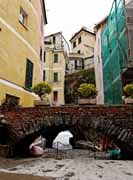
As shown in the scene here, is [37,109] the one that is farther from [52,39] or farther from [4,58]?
[52,39]

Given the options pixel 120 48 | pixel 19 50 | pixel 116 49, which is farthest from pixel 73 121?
pixel 116 49

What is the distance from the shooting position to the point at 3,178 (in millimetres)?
5195

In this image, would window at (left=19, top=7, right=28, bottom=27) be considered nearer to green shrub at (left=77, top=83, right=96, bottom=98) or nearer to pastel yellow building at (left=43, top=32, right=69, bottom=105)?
green shrub at (left=77, top=83, right=96, bottom=98)

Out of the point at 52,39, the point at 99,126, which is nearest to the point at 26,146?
the point at 99,126

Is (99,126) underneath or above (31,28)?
underneath

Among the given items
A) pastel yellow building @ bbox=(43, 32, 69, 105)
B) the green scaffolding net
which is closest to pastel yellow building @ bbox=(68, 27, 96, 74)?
pastel yellow building @ bbox=(43, 32, 69, 105)

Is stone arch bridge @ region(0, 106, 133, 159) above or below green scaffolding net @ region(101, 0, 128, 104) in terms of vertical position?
below

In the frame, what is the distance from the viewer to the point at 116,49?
48.3 feet

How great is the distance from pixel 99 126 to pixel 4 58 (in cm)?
623

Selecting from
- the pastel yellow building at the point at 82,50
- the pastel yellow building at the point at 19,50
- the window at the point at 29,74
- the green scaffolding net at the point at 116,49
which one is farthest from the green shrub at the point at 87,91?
the pastel yellow building at the point at 82,50

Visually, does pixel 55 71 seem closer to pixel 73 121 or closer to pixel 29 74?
pixel 29 74

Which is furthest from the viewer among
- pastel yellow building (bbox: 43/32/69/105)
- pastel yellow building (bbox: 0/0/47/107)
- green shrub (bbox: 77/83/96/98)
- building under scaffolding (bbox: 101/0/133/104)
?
pastel yellow building (bbox: 43/32/69/105)

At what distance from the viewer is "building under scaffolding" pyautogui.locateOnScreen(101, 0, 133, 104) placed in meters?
12.5

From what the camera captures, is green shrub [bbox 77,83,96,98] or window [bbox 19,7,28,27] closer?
green shrub [bbox 77,83,96,98]
